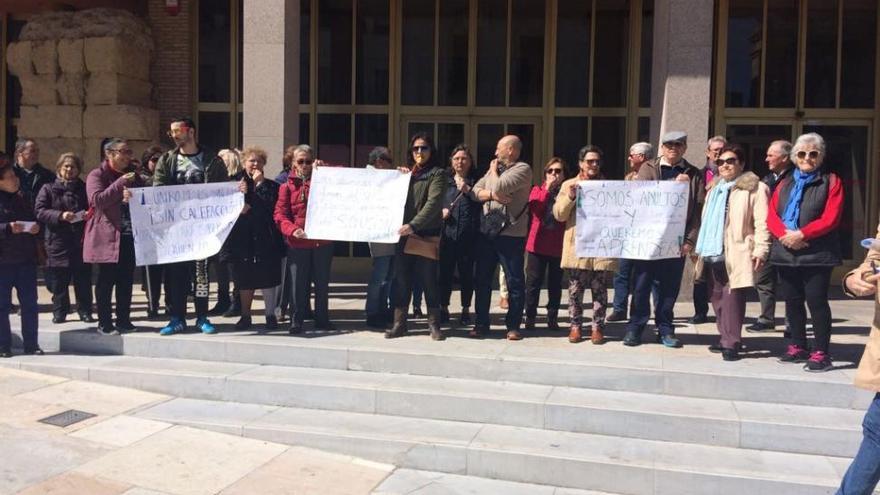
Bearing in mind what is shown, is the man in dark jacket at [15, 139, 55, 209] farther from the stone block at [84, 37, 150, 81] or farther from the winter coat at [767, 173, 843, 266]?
the winter coat at [767, 173, 843, 266]

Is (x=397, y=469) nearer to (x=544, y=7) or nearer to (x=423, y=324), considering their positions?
(x=423, y=324)

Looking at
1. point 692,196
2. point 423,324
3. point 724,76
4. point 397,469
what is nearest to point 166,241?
point 423,324

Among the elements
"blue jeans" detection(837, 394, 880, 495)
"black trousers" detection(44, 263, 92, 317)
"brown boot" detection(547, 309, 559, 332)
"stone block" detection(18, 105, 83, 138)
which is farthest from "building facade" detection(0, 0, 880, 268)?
"blue jeans" detection(837, 394, 880, 495)

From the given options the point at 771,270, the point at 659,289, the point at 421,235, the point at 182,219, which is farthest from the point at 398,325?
the point at 771,270

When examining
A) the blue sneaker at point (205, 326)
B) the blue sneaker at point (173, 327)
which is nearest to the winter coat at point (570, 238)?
the blue sneaker at point (205, 326)

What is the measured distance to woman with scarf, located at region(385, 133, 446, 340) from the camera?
7.79 metres

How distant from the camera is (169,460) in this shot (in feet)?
19.0

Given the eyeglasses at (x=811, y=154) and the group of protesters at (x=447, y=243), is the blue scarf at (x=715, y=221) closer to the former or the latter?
the group of protesters at (x=447, y=243)

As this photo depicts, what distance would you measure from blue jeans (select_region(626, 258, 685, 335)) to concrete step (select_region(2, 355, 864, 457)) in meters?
1.19

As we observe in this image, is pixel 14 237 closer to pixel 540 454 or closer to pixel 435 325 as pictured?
pixel 435 325

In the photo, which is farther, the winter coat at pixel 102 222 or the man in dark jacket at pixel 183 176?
the man in dark jacket at pixel 183 176

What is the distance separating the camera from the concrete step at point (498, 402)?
5.94 m

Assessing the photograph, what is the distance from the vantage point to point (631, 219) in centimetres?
768

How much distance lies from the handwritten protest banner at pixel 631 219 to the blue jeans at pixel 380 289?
2133 mm
